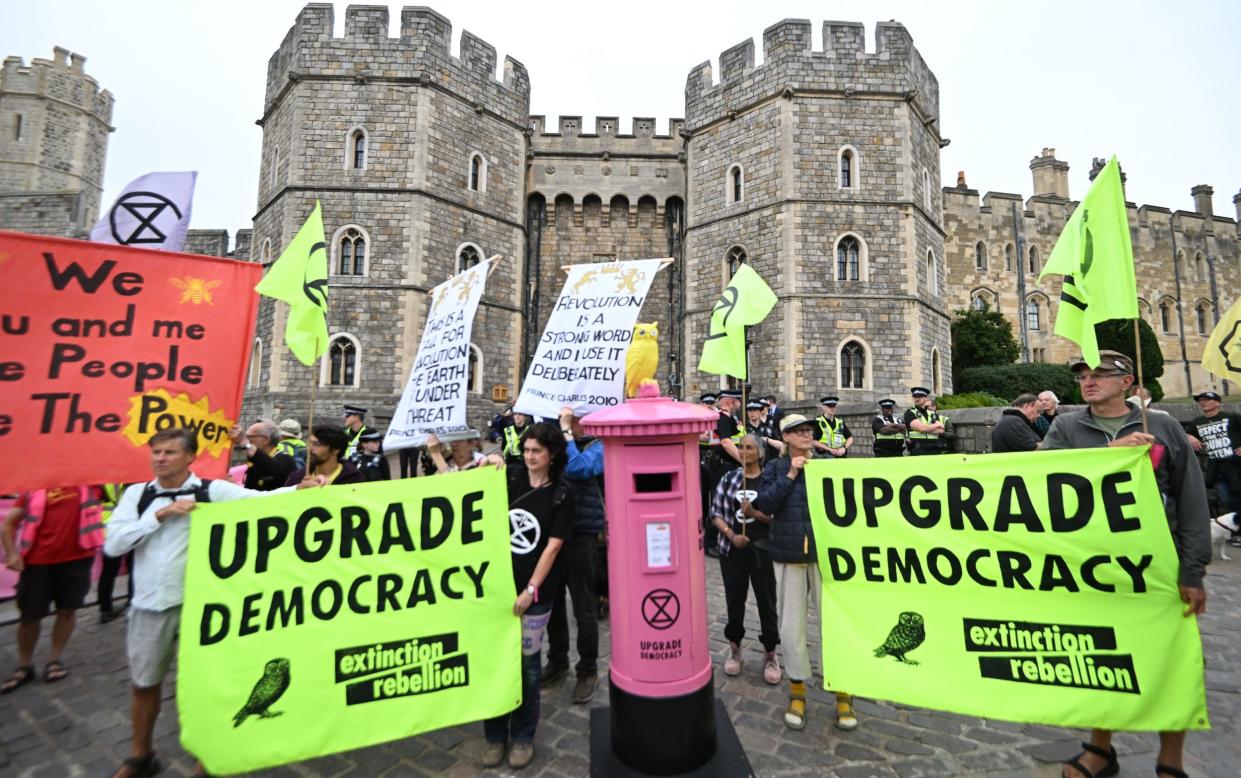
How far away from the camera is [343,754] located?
3.04 meters

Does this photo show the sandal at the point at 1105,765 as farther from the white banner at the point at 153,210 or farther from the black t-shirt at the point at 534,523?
the white banner at the point at 153,210

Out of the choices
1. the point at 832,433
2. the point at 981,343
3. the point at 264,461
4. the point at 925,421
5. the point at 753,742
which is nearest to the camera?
the point at 753,742

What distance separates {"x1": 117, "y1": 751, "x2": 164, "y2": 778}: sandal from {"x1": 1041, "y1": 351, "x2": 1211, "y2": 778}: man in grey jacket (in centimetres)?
469

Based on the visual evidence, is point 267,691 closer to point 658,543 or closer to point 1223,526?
point 658,543

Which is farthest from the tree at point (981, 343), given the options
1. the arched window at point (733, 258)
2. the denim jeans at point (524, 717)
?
the denim jeans at point (524, 717)

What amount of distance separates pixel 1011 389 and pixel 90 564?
86.8ft

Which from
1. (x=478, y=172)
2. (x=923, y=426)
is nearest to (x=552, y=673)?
(x=923, y=426)

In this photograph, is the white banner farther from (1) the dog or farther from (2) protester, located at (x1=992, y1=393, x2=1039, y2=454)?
(1) the dog

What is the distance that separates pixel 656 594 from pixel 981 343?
26300 millimetres

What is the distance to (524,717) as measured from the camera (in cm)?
296

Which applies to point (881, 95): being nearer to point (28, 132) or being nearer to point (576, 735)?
point (576, 735)

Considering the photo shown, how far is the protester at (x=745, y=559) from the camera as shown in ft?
12.9

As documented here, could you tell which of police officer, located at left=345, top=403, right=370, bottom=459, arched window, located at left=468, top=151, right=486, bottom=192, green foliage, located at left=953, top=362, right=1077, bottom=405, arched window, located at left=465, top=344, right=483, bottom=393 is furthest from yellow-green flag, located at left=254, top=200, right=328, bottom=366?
green foliage, located at left=953, top=362, right=1077, bottom=405

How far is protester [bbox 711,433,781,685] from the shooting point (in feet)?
12.9
